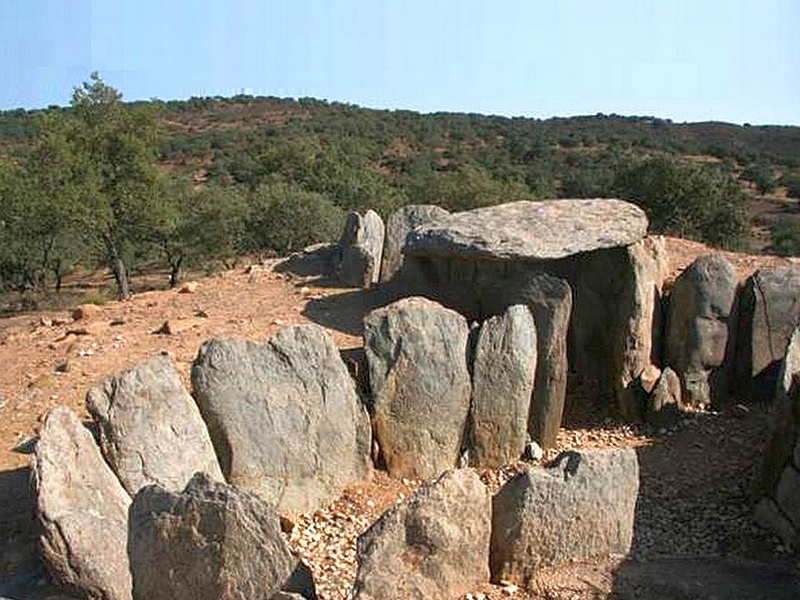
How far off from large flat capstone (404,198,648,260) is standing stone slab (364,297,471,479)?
→ 1.77m

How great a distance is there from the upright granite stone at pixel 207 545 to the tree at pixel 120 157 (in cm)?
1390

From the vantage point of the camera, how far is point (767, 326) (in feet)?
29.6

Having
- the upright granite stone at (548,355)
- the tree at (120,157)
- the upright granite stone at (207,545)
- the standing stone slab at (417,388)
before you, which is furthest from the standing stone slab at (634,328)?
the tree at (120,157)

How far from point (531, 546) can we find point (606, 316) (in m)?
4.39

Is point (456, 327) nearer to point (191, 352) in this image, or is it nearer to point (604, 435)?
point (604, 435)

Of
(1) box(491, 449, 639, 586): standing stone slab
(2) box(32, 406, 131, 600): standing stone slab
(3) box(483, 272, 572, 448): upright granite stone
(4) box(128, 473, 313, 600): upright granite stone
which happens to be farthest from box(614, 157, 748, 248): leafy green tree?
(4) box(128, 473, 313, 600): upright granite stone

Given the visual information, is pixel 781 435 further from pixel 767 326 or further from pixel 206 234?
pixel 206 234

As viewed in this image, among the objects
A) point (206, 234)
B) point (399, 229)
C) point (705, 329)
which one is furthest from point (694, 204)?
point (206, 234)

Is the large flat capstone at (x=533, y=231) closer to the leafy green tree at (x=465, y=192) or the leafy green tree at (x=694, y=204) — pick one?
the leafy green tree at (x=694, y=204)

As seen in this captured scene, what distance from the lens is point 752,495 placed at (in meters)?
7.29

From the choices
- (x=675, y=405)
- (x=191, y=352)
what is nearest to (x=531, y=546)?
(x=675, y=405)

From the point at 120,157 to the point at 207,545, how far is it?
50.5 ft

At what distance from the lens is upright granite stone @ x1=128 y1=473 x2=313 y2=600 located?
15.3 feet

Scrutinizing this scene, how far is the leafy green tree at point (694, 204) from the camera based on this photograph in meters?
19.1
